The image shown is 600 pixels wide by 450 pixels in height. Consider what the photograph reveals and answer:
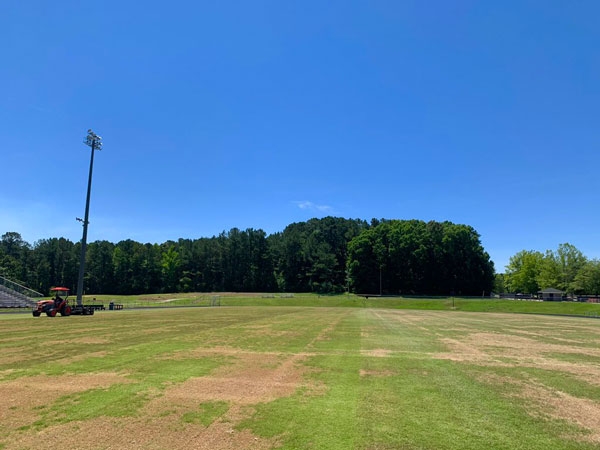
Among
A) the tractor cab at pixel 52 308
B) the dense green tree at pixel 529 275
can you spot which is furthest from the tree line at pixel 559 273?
the tractor cab at pixel 52 308

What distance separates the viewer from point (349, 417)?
21.6ft

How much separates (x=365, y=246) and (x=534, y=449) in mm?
106377

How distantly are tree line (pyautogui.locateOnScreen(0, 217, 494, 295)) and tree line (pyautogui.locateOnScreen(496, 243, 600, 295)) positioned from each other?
12515 millimetres

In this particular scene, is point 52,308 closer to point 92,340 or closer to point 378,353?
point 92,340

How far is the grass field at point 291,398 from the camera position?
5684mm

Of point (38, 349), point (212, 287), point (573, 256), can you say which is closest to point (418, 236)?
point (573, 256)

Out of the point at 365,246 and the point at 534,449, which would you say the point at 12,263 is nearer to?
the point at 365,246

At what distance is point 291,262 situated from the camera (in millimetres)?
125062

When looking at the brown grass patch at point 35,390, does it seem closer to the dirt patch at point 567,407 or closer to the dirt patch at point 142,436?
the dirt patch at point 142,436

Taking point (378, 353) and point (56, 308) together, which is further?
point (56, 308)

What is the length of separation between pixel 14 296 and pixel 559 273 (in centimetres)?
12082

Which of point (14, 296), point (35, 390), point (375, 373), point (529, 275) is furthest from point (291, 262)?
point (35, 390)

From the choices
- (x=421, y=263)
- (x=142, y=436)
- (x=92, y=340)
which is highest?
(x=421, y=263)

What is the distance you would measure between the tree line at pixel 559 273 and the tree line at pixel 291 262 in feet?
41.1
